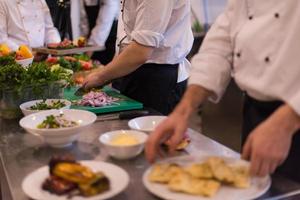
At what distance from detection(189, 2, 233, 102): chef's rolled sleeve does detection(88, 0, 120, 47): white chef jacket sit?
10.2ft

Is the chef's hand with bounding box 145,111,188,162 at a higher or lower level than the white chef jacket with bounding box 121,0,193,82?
lower

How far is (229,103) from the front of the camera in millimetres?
2984

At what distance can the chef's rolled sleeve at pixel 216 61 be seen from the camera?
41.0 inches

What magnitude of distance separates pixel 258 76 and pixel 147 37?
58cm

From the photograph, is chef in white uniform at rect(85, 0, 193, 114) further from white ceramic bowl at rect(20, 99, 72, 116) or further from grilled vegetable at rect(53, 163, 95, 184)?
grilled vegetable at rect(53, 163, 95, 184)

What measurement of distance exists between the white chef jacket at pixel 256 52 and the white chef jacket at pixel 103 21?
3.14 metres

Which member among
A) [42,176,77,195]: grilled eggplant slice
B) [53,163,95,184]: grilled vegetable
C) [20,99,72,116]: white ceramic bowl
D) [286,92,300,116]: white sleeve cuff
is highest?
[286,92,300,116]: white sleeve cuff

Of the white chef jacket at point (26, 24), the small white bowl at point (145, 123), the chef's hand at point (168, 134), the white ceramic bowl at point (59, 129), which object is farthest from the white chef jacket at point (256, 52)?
the white chef jacket at point (26, 24)

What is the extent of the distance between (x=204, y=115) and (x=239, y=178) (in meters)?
2.39

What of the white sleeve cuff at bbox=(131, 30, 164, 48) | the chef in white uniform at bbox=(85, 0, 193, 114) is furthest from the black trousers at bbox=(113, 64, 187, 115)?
the white sleeve cuff at bbox=(131, 30, 164, 48)

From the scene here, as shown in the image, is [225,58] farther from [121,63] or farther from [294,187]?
[121,63]

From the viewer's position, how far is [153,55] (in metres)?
1.64

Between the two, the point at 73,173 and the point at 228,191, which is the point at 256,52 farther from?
the point at 73,173

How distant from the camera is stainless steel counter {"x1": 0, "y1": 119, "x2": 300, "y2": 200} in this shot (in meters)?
0.91
